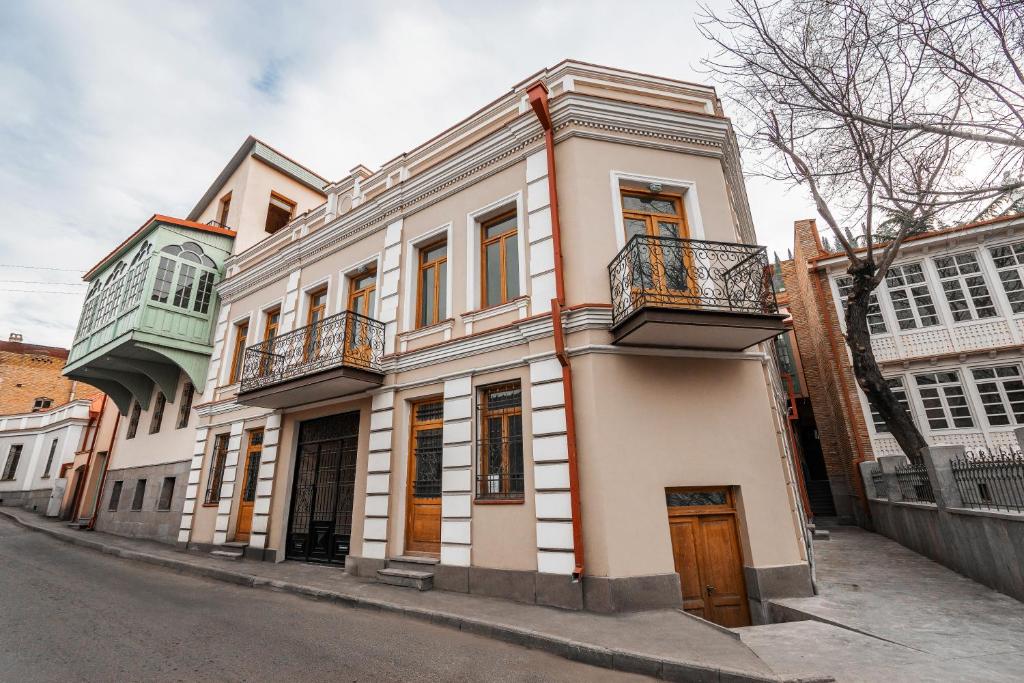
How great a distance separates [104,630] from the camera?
5395 mm

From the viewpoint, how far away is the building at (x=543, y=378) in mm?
6586

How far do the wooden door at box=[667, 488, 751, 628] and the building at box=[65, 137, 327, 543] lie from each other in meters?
13.7

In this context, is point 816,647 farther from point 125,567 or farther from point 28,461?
point 28,461

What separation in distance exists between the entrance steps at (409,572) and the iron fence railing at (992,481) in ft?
28.2

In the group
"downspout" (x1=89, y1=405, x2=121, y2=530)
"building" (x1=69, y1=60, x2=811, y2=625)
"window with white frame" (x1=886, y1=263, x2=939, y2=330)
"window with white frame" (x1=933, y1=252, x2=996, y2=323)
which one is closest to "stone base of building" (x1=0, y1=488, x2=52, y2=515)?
"downspout" (x1=89, y1=405, x2=121, y2=530)

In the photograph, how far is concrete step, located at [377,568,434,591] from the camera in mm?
7440

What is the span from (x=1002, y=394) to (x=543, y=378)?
48.9 ft

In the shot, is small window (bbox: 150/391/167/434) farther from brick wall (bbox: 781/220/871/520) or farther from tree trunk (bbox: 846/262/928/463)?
brick wall (bbox: 781/220/871/520)

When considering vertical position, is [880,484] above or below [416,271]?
below

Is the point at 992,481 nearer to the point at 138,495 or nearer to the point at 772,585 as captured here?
the point at 772,585

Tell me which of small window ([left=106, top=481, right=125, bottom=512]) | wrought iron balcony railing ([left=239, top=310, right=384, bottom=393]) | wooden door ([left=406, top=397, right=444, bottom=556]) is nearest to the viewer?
wooden door ([left=406, top=397, right=444, bottom=556])

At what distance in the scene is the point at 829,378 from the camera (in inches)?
665

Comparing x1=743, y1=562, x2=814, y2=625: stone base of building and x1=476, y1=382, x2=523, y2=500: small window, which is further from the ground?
x1=476, y1=382, x2=523, y2=500: small window

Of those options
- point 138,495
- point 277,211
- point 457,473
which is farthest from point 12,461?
point 457,473
